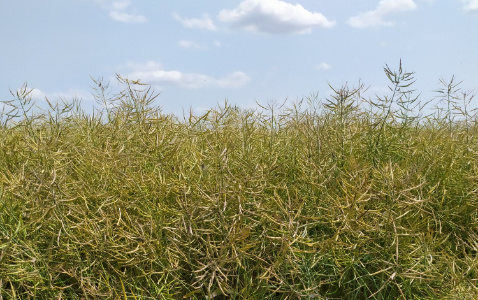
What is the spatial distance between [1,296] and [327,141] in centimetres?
153

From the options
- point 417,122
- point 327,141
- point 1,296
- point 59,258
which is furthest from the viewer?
point 417,122

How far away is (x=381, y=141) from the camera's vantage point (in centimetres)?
261

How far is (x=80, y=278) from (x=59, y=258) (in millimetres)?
195

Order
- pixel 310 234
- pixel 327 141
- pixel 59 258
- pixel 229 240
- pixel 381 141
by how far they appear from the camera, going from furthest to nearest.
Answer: pixel 381 141 → pixel 327 141 → pixel 310 234 → pixel 59 258 → pixel 229 240

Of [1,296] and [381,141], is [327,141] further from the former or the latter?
[1,296]

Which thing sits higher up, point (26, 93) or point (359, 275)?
point (26, 93)

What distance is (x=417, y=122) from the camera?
2.99 metres

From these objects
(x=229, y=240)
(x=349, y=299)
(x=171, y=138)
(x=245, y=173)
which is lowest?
(x=349, y=299)

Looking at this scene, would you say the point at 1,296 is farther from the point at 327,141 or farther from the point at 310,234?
the point at 327,141

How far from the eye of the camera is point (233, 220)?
1.83 m

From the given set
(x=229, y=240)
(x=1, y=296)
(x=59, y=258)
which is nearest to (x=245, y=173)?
(x=229, y=240)

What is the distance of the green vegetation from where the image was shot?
6.05 ft

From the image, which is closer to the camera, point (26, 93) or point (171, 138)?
point (171, 138)

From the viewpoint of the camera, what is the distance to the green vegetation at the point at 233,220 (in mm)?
1843
